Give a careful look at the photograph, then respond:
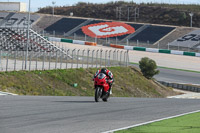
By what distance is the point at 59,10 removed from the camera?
112m

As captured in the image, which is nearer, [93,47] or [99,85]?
[99,85]

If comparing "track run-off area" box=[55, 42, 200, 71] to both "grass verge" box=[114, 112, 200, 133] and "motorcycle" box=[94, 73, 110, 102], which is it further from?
"grass verge" box=[114, 112, 200, 133]

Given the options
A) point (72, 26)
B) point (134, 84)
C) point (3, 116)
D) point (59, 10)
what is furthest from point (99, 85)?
point (59, 10)

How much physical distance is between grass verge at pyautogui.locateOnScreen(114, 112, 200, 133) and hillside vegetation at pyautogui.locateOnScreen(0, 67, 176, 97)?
610 inches

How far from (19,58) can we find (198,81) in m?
22.9

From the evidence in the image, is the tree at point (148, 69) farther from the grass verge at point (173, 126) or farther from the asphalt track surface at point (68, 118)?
the grass verge at point (173, 126)

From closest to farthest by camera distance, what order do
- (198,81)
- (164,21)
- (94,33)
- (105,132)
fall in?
(105,132) < (198,81) < (94,33) < (164,21)

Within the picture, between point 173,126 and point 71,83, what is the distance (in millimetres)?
22997

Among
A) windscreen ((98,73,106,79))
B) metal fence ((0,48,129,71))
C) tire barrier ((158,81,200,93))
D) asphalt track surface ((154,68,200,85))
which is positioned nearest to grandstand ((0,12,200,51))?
asphalt track surface ((154,68,200,85))

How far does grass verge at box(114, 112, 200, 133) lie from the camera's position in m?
10.8

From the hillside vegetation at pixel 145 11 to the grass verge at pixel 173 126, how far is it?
3118 inches

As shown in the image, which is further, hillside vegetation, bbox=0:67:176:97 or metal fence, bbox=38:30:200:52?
metal fence, bbox=38:30:200:52

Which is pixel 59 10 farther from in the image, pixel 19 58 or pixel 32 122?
pixel 32 122

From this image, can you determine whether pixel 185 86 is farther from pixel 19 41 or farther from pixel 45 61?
pixel 19 41
